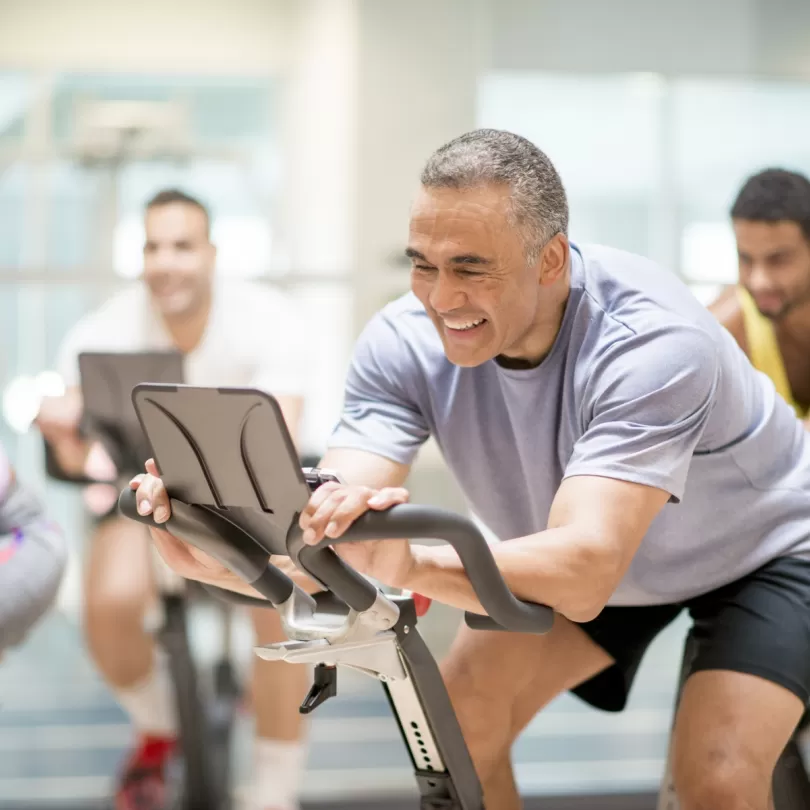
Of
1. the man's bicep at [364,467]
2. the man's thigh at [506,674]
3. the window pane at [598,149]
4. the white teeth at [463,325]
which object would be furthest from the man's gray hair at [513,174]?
the window pane at [598,149]

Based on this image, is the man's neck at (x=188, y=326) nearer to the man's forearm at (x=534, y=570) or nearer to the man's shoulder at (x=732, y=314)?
the man's shoulder at (x=732, y=314)

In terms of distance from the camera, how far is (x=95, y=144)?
15.4 feet

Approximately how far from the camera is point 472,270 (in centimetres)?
156

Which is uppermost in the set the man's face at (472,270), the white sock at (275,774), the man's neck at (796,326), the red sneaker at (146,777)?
the man's face at (472,270)

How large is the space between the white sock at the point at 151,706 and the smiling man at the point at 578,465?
1.65m

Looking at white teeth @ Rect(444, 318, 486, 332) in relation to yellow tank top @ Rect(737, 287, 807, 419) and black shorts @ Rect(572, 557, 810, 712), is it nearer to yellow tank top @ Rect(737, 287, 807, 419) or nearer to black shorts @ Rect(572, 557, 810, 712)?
black shorts @ Rect(572, 557, 810, 712)

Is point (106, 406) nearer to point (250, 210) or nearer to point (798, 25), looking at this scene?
point (250, 210)

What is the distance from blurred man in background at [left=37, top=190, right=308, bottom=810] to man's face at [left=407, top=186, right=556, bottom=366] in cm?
149

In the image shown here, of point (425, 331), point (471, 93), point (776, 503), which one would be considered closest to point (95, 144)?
point (471, 93)

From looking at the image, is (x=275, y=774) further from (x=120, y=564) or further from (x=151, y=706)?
(x=120, y=564)

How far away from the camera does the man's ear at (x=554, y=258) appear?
162 cm

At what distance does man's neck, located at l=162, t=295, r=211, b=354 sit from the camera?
11.0 feet

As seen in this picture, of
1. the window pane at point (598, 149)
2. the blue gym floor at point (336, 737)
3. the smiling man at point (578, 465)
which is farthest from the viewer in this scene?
the window pane at point (598, 149)

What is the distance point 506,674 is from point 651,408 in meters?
0.51
